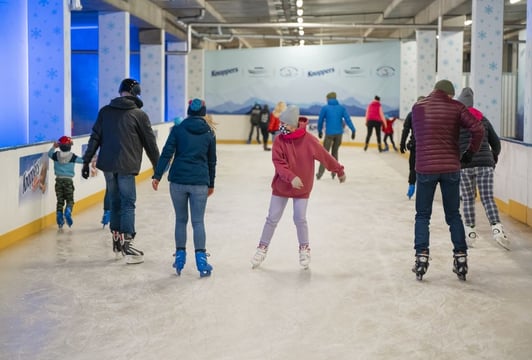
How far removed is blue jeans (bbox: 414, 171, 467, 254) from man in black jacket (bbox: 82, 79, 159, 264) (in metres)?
2.12

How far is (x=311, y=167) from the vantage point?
6.30m

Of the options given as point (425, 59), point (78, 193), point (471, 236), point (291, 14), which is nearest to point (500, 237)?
point (471, 236)

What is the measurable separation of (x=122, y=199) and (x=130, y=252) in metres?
0.45

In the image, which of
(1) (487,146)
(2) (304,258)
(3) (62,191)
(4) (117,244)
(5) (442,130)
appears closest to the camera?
(5) (442,130)

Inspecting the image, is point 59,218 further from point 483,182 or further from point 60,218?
point 483,182

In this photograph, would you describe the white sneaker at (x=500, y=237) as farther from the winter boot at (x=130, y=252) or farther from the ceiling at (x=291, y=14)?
the ceiling at (x=291, y=14)

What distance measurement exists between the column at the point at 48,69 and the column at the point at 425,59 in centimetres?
1205

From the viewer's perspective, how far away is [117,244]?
267 inches

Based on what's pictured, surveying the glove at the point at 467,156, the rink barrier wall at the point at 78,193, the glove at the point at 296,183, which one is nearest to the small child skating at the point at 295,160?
the glove at the point at 296,183

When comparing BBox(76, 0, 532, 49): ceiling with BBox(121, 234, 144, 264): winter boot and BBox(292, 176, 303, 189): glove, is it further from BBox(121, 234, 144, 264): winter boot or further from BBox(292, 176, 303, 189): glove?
BBox(292, 176, 303, 189): glove

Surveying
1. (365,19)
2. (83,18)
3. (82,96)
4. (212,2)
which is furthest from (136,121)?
(365,19)

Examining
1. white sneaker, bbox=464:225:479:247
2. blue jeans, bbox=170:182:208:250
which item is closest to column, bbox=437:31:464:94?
white sneaker, bbox=464:225:479:247

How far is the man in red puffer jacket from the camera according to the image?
18.9ft

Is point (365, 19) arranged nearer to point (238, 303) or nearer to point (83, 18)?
point (83, 18)
